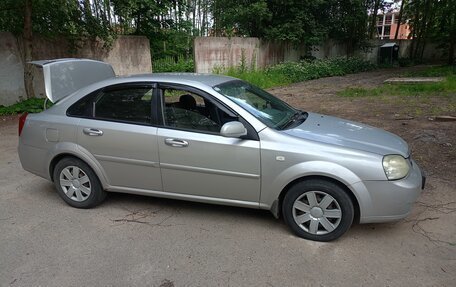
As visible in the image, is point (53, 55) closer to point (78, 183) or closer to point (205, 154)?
point (78, 183)

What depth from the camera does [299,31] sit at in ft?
62.3

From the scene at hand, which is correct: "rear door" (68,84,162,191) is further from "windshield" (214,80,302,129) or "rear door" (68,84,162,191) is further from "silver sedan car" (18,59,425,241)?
"windshield" (214,80,302,129)

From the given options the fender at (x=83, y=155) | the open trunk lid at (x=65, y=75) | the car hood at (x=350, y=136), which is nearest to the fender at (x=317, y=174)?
the car hood at (x=350, y=136)

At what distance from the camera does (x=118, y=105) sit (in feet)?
12.8

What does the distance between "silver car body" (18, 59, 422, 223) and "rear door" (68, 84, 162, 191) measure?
0.01 m

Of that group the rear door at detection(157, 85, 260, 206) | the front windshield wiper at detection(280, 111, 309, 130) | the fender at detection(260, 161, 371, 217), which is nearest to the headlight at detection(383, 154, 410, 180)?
the fender at detection(260, 161, 371, 217)

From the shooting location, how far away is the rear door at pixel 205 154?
11.0 ft

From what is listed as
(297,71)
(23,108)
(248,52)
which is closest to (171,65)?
(248,52)

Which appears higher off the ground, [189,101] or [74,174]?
[189,101]

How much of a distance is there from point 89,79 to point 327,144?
128 inches

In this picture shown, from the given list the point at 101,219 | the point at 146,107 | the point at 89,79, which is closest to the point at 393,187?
the point at 146,107

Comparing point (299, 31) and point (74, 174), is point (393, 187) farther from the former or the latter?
point (299, 31)

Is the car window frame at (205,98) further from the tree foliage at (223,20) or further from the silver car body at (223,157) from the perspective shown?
the tree foliage at (223,20)

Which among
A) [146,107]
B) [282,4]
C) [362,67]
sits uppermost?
[282,4]
